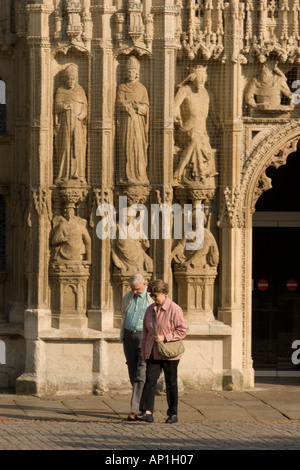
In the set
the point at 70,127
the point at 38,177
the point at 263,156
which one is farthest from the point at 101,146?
the point at 263,156

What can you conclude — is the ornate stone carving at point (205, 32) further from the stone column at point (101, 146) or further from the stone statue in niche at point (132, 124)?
the stone column at point (101, 146)

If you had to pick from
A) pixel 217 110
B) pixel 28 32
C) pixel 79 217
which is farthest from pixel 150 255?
pixel 28 32

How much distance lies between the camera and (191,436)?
1459 cm

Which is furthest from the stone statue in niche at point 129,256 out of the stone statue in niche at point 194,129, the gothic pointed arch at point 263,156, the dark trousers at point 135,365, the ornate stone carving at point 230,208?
the dark trousers at point 135,365

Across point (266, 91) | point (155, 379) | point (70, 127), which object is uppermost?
point (266, 91)

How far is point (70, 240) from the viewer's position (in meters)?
18.0

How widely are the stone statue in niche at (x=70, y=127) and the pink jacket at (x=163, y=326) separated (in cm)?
331

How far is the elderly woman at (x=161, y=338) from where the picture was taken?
15.3 metres

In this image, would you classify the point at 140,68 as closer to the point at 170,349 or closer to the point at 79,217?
the point at 79,217

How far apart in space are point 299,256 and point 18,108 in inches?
213

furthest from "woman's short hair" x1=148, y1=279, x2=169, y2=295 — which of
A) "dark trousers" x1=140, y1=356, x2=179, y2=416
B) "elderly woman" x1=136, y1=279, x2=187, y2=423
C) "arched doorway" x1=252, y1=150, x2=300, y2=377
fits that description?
"arched doorway" x1=252, y1=150, x2=300, y2=377

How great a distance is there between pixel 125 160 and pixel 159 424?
14.0 ft

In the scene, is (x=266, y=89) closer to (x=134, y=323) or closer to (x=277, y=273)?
(x=277, y=273)

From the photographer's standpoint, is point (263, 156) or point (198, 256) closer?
point (198, 256)
